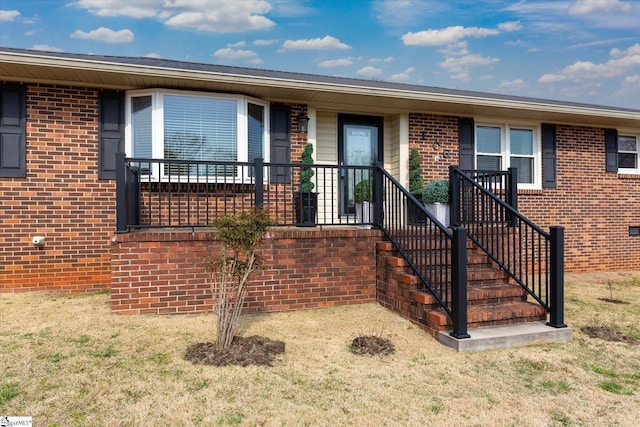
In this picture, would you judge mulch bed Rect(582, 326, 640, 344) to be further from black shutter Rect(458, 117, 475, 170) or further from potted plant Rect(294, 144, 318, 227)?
black shutter Rect(458, 117, 475, 170)

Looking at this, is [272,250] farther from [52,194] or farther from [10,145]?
[10,145]

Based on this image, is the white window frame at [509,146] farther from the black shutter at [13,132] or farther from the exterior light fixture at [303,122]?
the black shutter at [13,132]

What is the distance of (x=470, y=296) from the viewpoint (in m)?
4.46

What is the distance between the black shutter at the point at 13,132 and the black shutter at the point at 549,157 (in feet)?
30.1

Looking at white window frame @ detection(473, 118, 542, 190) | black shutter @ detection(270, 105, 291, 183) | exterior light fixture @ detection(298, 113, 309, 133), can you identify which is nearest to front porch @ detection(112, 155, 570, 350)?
black shutter @ detection(270, 105, 291, 183)

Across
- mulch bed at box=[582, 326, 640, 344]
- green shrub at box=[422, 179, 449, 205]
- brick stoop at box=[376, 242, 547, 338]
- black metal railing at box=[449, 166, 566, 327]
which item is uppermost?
green shrub at box=[422, 179, 449, 205]

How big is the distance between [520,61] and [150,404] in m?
22.9

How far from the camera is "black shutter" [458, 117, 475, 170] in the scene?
26.7ft

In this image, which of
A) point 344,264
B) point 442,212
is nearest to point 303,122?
point 442,212

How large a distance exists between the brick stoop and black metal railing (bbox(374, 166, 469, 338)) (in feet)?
0.43

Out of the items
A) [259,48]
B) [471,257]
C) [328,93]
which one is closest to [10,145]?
[328,93]

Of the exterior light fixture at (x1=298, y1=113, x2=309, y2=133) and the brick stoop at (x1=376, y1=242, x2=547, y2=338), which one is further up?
the exterior light fixture at (x1=298, y1=113, x2=309, y2=133)

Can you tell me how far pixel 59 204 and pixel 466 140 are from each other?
7.10 m

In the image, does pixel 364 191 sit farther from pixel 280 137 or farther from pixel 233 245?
pixel 233 245
